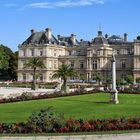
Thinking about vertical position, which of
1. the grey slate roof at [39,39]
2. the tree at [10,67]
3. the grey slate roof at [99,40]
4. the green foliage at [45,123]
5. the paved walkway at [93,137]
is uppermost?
the grey slate roof at [39,39]

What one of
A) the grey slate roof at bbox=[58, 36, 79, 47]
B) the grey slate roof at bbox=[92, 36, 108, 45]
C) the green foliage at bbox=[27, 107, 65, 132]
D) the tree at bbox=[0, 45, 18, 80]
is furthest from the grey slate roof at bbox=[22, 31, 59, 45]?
the green foliage at bbox=[27, 107, 65, 132]

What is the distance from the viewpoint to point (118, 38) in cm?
10375

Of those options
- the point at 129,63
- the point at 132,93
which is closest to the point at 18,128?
the point at 132,93

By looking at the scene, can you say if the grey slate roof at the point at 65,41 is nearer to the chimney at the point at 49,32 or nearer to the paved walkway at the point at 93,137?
the chimney at the point at 49,32

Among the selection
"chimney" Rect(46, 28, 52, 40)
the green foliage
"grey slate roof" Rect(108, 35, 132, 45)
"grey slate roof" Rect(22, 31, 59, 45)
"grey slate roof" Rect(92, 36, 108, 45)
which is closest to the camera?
the green foliage

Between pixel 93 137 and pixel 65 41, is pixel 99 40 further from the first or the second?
pixel 93 137

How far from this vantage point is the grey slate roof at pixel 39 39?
10359 cm

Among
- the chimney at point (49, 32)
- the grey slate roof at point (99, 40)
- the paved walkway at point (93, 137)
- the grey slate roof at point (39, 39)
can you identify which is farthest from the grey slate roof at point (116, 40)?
the paved walkway at point (93, 137)

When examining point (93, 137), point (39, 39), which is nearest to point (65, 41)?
point (39, 39)

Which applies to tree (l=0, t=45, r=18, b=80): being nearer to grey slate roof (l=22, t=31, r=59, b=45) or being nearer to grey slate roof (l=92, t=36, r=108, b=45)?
grey slate roof (l=22, t=31, r=59, b=45)

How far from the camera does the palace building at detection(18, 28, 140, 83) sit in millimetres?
97562

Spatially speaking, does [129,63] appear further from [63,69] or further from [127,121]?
[127,121]

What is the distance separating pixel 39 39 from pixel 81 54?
34.8 ft

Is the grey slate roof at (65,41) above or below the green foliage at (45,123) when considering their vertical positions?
above
